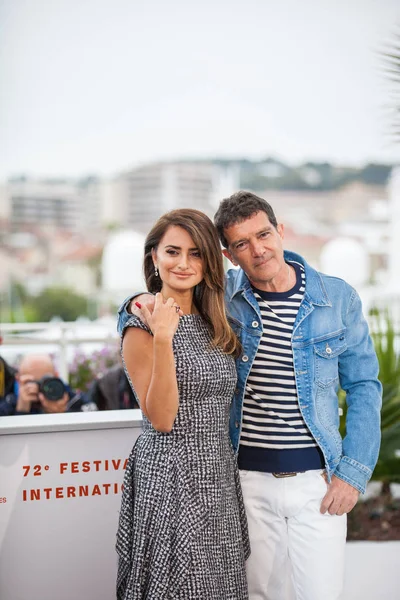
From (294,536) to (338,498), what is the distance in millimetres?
145

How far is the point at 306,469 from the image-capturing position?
5.31 ft

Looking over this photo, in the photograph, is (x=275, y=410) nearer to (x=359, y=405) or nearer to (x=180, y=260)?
(x=359, y=405)

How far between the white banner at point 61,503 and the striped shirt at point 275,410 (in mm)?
462

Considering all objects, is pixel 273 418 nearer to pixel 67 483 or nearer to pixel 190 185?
pixel 67 483

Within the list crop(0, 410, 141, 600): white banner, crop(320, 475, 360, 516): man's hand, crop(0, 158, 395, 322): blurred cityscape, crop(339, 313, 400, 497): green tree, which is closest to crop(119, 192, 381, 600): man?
crop(320, 475, 360, 516): man's hand

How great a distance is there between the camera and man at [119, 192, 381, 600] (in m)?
1.61

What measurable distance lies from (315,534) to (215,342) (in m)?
0.53

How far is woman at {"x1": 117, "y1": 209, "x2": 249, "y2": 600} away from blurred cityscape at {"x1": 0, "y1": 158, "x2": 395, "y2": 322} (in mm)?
47708

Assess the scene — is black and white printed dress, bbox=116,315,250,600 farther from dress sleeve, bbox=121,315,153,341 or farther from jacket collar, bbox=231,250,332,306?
jacket collar, bbox=231,250,332,306

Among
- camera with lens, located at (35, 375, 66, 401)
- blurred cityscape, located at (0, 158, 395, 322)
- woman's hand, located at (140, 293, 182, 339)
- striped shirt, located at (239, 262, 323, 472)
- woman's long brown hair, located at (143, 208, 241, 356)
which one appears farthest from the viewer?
blurred cityscape, located at (0, 158, 395, 322)

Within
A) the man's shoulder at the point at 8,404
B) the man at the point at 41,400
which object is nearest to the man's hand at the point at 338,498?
the man at the point at 41,400

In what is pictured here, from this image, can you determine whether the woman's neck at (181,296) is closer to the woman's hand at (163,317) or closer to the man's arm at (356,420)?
the woman's hand at (163,317)

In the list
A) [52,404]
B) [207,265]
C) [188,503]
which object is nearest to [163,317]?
[207,265]

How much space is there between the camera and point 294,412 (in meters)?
1.63
